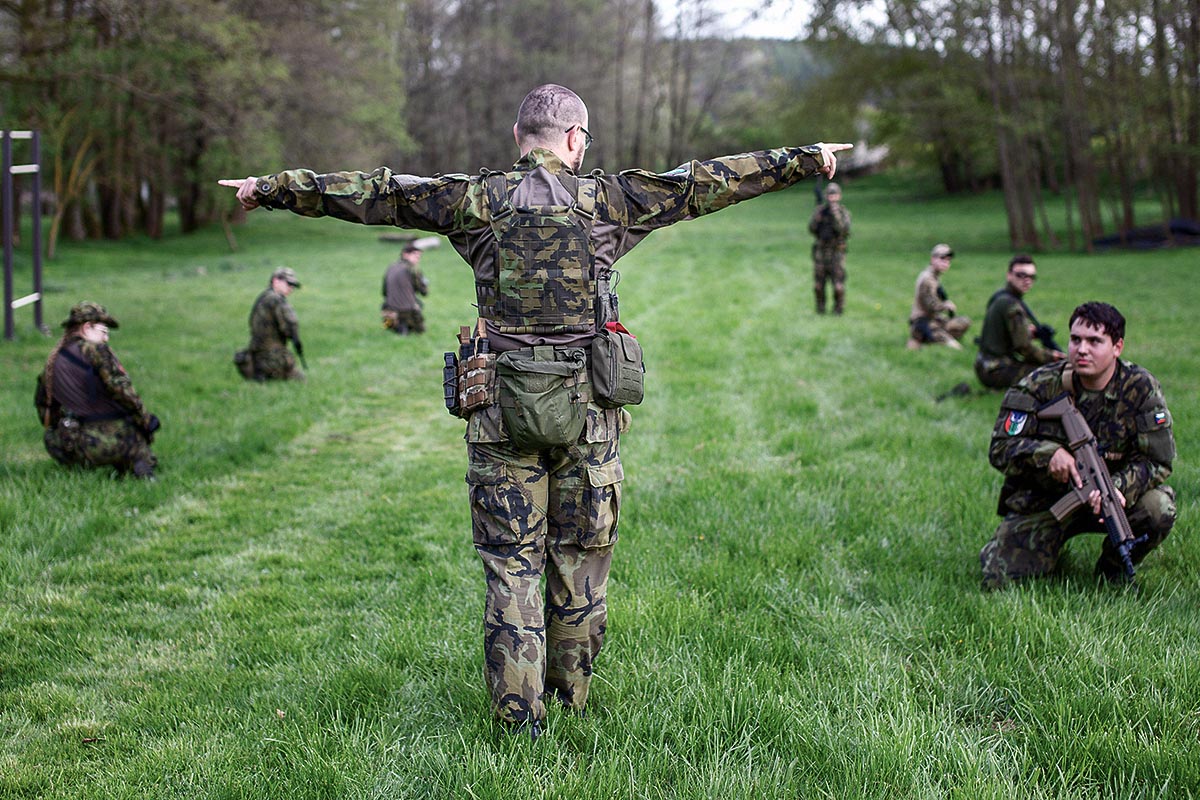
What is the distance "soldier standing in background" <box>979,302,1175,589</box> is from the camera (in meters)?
5.46

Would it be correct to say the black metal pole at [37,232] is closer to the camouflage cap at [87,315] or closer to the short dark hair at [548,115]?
the camouflage cap at [87,315]

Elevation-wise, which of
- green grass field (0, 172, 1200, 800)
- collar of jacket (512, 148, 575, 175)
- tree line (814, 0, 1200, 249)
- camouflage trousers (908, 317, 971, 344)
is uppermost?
tree line (814, 0, 1200, 249)

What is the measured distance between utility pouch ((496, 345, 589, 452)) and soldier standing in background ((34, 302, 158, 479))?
17.5 ft

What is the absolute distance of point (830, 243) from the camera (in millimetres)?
16641

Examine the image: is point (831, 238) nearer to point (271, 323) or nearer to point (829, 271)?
point (829, 271)

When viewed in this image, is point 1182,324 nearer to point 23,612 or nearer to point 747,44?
point 23,612

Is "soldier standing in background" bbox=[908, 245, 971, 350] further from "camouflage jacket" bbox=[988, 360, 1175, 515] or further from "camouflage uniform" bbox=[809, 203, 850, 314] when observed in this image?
"camouflage jacket" bbox=[988, 360, 1175, 515]

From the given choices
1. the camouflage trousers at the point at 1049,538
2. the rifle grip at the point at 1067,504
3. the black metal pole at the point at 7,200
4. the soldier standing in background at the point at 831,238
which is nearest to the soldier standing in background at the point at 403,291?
the black metal pole at the point at 7,200

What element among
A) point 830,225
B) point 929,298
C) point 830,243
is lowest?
point 929,298

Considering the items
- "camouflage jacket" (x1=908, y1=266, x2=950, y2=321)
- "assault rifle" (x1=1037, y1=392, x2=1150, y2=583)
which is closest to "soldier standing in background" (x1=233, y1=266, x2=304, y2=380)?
"camouflage jacket" (x1=908, y1=266, x2=950, y2=321)

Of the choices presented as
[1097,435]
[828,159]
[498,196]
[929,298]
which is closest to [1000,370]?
[929,298]

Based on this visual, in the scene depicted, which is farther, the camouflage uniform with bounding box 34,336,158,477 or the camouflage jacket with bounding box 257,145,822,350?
the camouflage uniform with bounding box 34,336,158,477

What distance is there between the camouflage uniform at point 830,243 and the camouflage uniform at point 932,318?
2.67 m

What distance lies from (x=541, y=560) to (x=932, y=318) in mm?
11393
